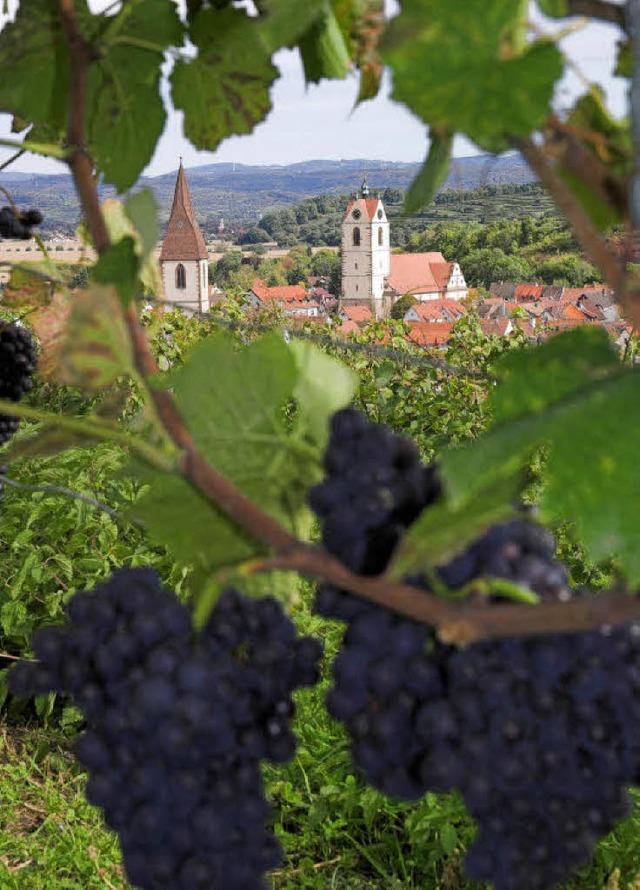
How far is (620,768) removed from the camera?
1.11ft

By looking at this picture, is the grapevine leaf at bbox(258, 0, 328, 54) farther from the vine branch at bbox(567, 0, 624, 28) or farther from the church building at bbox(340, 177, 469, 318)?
the church building at bbox(340, 177, 469, 318)

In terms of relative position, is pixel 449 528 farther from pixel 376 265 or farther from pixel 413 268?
pixel 376 265

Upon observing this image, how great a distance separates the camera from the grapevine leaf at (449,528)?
29 centimetres

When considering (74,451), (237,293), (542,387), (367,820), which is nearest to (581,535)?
(542,387)

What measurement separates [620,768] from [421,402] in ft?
9.35

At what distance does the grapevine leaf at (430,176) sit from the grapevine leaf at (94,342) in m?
0.15

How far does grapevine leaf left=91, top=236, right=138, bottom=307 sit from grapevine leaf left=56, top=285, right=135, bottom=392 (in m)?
0.05

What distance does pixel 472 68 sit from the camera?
0.29 metres

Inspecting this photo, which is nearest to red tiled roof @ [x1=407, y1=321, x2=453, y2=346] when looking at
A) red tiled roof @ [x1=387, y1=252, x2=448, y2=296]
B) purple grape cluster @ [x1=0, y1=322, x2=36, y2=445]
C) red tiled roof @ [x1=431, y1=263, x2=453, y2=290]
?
purple grape cluster @ [x1=0, y1=322, x2=36, y2=445]

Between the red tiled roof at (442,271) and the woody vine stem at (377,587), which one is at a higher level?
the woody vine stem at (377,587)

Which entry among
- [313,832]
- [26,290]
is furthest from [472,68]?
[313,832]

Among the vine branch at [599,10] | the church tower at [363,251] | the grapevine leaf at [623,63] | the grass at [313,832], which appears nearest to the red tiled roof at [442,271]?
the church tower at [363,251]

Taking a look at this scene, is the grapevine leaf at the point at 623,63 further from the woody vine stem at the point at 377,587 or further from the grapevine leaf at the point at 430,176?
the woody vine stem at the point at 377,587

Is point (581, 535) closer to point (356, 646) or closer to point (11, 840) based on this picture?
point (356, 646)
